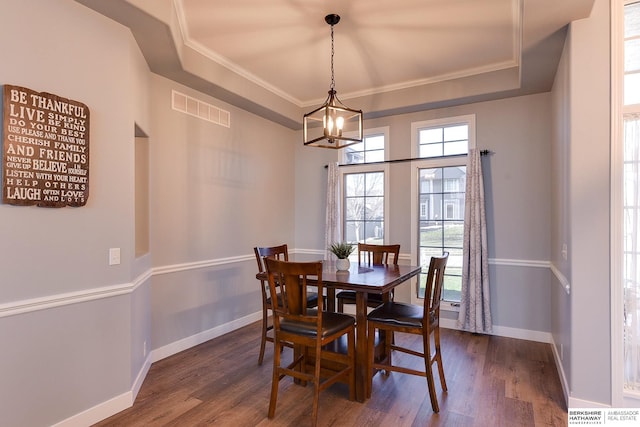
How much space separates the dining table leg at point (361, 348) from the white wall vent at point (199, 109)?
2648 millimetres

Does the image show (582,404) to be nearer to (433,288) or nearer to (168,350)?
(433,288)

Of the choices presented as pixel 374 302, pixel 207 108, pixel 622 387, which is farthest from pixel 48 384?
pixel 622 387

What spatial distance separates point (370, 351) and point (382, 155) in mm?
2916

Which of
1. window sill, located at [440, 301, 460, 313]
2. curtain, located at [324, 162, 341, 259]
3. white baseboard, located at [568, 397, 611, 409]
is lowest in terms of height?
white baseboard, located at [568, 397, 611, 409]

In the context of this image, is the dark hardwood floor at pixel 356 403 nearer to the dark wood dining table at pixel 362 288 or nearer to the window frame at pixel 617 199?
the dark wood dining table at pixel 362 288

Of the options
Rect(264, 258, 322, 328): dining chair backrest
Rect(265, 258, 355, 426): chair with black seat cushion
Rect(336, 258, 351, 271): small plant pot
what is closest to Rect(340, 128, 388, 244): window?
Rect(336, 258, 351, 271): small plant pot

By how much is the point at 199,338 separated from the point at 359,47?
11.5ft

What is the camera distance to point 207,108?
388 centimetres

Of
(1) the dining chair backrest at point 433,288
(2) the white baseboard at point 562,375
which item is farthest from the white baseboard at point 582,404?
(1) the dining chair backrest at point 433,288

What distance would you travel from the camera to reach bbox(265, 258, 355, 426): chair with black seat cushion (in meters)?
2.30

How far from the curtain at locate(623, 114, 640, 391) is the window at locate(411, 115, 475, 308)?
1.92m

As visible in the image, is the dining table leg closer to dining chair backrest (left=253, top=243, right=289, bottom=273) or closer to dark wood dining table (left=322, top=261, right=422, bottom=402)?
dark wood dining table (left=322, top=261, right=422, bottom=402)

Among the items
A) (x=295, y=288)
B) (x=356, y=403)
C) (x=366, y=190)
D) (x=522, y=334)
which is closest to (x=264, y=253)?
(x=295, y=288)

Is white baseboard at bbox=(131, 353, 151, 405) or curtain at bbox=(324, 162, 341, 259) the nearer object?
white baseboard at bbox=(131, 353, 151, 405)
